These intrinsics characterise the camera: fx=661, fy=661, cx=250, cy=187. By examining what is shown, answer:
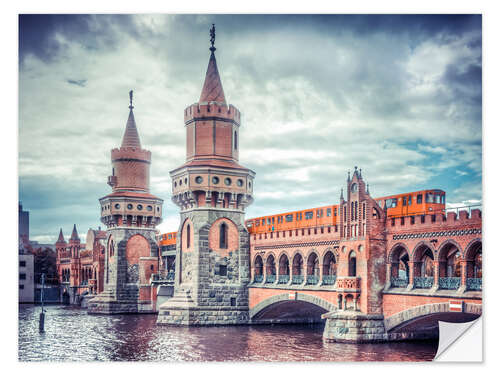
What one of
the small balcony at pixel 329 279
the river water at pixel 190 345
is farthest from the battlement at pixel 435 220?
the river water at pixel 190 345

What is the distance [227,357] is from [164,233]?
2763cm

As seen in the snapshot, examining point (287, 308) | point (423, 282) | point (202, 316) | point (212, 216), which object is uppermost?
point (212, 216)

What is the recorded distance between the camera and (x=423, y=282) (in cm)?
2458

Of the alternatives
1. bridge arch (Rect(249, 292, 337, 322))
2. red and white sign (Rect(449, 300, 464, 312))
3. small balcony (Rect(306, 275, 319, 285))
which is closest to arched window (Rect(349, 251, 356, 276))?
Answer: small balcony (Rect(306, 275, 319, 285))

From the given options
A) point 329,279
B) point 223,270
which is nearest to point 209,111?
point 223,270

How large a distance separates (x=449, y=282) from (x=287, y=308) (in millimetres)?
12755

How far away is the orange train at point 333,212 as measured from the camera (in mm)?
24938

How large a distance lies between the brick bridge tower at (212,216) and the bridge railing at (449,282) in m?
13.9

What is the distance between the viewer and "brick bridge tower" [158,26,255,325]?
34.7 meters

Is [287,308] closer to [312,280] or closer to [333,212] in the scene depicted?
[312,280]

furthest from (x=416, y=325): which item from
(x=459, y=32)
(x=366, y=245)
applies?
(x=459, y=32)

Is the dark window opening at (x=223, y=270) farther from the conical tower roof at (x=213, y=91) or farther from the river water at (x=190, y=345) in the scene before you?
the conical tower roof at (x=213, y=91)

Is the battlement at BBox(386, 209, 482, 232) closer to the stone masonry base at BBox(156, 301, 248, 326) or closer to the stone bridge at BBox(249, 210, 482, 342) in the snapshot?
the stone bridge at BBox(249, 210, 482, 342)
